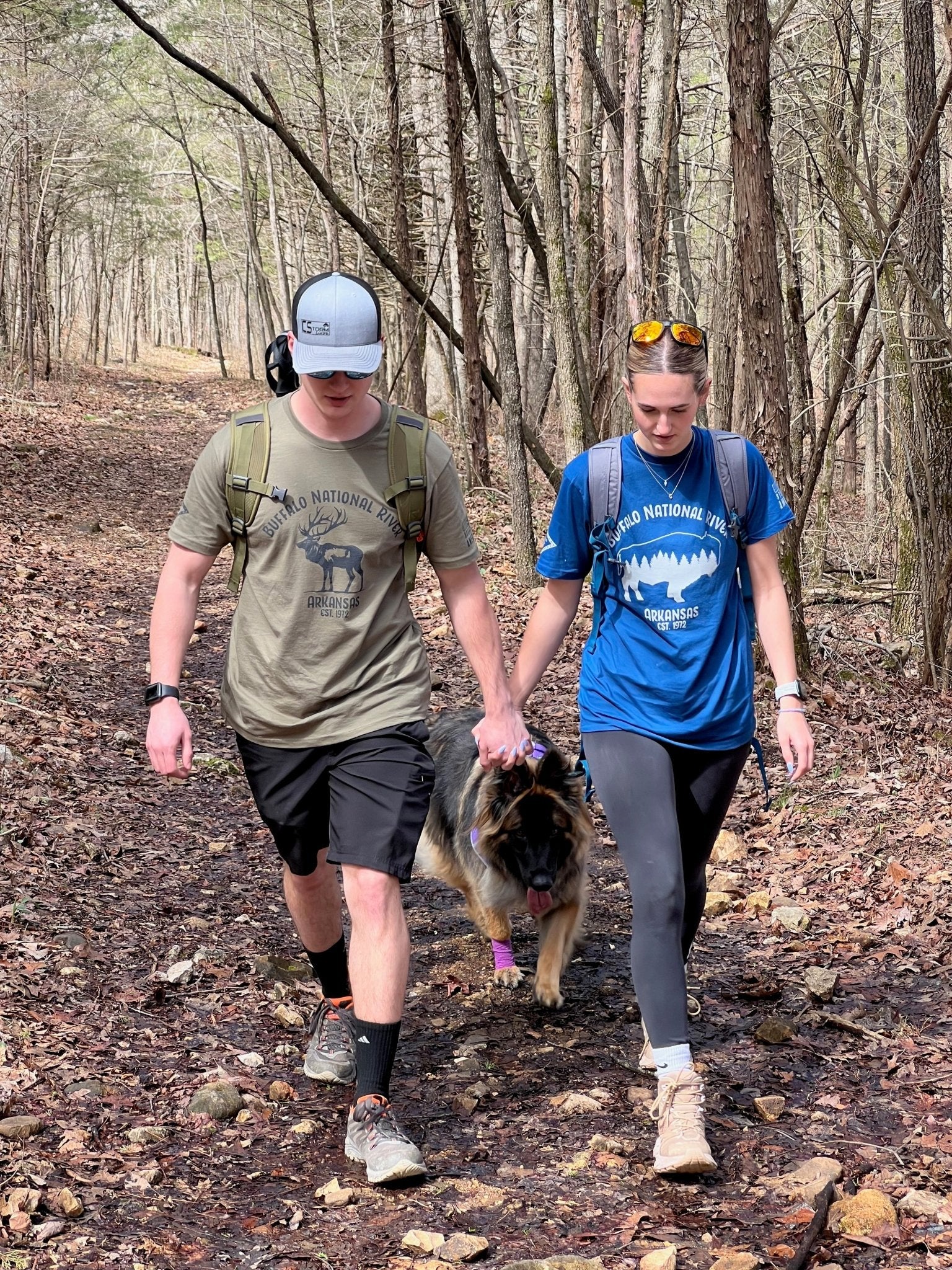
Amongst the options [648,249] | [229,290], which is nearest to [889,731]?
[648,249]

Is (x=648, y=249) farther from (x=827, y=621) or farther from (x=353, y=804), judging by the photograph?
(x=353, y=804)

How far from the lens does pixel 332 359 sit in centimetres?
337

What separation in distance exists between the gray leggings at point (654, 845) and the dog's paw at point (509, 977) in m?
1.70

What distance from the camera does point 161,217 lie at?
53875 mm

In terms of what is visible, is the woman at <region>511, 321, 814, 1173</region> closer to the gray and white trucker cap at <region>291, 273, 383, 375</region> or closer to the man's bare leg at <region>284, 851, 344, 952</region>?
the gray and white trucker cap at <region>291, 273, 383, 375</region>

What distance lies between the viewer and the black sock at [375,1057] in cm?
353

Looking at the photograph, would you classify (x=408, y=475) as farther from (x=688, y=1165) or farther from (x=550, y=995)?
(x=550, y=995)

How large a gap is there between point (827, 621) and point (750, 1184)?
711cm

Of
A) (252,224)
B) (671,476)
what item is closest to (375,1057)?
(671,476)

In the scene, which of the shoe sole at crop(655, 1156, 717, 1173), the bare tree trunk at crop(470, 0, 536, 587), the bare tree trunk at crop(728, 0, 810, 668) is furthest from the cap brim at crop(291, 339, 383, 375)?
the bare tree trunk at crop(470, 0, 536, 587)

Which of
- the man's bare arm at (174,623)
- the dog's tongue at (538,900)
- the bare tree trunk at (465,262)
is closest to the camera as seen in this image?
the man's bare arm at (174,623)

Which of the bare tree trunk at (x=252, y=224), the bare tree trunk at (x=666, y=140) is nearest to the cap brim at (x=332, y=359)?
the bare tree trunk at (x=666, y=140)

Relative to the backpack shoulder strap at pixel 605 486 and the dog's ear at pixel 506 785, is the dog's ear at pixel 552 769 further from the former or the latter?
the backpack shoulder strap at pixel 605 486

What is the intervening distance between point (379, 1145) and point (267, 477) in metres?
1.94
